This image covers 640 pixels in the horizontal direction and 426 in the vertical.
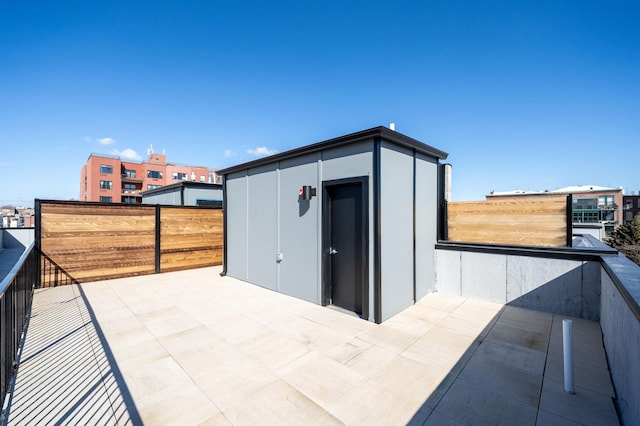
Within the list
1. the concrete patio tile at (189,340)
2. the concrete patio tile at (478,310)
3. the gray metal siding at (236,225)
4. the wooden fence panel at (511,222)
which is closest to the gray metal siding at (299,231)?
the gray metal siding at (236,225)

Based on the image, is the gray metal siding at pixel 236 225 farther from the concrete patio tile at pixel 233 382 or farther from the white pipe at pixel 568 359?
the white pipe at pixel 568 359

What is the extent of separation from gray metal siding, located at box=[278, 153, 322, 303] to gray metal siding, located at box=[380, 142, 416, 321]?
1213 mm

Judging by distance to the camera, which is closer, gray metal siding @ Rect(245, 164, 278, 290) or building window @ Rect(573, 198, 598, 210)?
gray metal siding @ Rect(245, 164, 278, 290)

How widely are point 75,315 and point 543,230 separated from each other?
806cm

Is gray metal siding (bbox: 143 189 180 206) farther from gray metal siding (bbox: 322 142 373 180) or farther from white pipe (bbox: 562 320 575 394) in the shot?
white pipe (bbox: 562 320 575 394)

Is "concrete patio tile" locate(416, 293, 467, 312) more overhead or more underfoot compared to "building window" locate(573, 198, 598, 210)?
more underfoot

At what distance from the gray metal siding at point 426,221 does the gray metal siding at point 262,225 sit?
112 inches

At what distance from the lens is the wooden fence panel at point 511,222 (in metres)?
4.61

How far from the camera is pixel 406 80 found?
7.93 meters

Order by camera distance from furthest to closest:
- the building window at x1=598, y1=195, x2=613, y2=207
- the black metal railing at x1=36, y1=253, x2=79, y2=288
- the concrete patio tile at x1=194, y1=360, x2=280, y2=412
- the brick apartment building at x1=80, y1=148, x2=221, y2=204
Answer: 1. the brick apartment building at x1=80, y1=148, x2=221, y2=204
2. the building window at x1=598, y1=195, x2=613, y2=207
3. the black metal railing at x1=36, y1=253, x2=79, y2=288
4. the concrete patio tile at x1=194, y1=360, x2=280, y2=412

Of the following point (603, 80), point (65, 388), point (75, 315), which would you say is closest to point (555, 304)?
point (65, 388)

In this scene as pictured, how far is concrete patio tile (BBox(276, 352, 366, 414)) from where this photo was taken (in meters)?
2.18

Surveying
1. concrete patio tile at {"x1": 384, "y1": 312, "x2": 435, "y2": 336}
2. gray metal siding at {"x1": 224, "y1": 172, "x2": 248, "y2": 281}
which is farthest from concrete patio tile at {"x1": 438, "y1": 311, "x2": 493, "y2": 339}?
gray metal siding at {"x1": 224, "y1": 172, "x2": 248, "y2": 281}

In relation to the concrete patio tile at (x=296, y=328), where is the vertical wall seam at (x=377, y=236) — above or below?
above
